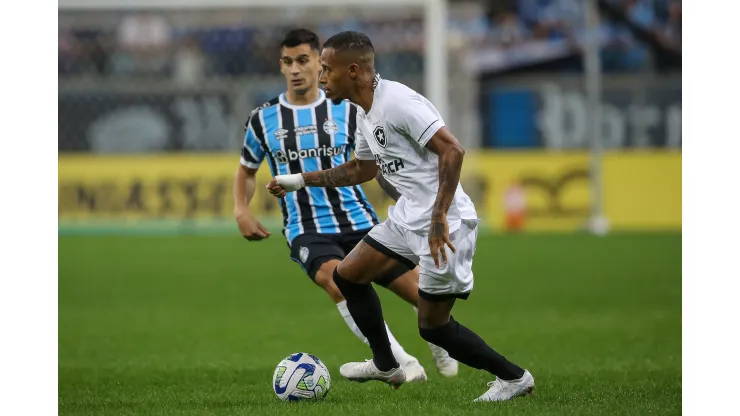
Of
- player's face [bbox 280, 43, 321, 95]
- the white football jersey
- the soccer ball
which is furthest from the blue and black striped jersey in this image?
the white football jersey

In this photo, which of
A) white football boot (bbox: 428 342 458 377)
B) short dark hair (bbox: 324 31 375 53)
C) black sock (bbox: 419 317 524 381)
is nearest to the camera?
short dark hair (bbox: 324 31 375 53)

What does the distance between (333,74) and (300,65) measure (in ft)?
5.95

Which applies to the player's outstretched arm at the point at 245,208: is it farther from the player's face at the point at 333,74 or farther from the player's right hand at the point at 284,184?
the player's face at the point at 333,74

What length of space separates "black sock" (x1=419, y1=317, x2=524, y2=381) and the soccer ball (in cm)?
67

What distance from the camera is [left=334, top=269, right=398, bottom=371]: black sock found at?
6711mm

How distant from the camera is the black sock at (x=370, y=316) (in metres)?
6.71

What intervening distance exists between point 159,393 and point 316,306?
630 centimetres

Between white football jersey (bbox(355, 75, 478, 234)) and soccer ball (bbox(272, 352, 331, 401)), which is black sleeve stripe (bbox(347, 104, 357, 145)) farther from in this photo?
soccer ball (bbox(272, 352, 331, 401))

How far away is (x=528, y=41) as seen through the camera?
95.0 ft

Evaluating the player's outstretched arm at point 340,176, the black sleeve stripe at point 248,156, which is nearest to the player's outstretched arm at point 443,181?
the player's outstretched arm at point 340,176

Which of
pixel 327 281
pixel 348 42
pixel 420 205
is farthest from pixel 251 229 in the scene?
pixel 348 42

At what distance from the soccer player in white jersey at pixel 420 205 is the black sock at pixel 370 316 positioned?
0.37 feet
